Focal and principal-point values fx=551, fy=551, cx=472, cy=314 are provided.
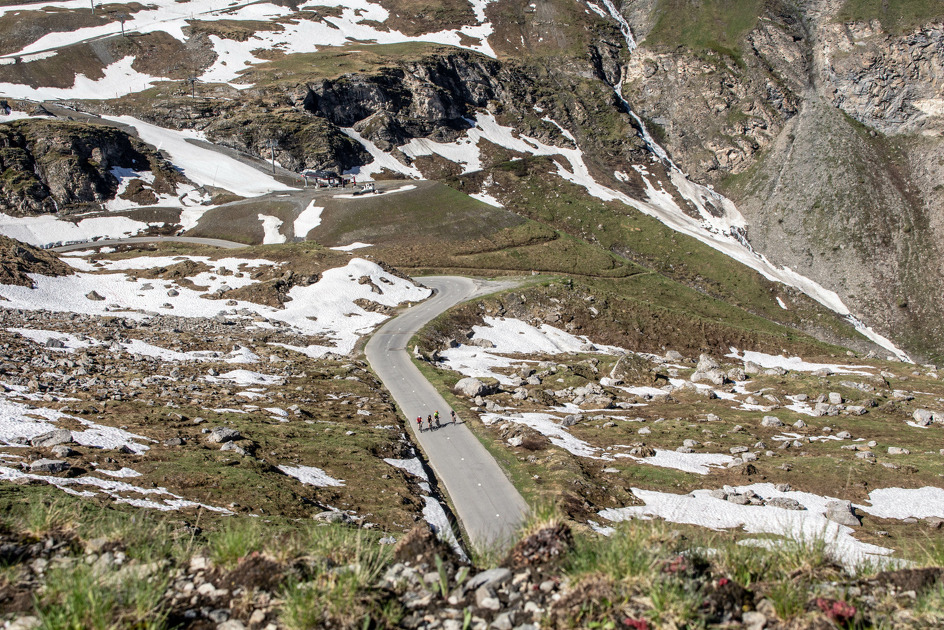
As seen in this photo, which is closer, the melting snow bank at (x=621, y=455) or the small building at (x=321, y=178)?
Result: the melting snow bank at (x=621, y=455)

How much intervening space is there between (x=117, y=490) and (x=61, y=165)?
108954 mm

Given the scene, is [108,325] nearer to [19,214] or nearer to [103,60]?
[19,214]

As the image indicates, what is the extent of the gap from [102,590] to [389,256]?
294 feet

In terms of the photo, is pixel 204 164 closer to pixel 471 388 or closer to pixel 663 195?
pixel 471 388

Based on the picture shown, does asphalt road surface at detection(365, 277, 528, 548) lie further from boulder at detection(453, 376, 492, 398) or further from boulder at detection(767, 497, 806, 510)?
boulder at detection(767, 497, 806, 510)

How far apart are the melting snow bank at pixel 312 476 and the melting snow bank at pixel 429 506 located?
413cm

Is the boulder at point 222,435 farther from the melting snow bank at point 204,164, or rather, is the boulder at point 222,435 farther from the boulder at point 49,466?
the melting snow bank at point 204,164

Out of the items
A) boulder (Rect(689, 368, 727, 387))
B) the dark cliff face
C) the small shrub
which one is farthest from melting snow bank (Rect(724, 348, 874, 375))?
the dark cliff face

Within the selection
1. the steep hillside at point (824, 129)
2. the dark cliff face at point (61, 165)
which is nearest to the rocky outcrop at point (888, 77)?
the steep hillside at point (824, 129)

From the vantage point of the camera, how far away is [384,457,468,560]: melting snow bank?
72.6 ft

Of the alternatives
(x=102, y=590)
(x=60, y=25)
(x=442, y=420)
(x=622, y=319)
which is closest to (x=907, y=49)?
(x=622, y=319)

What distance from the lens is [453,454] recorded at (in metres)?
32.5

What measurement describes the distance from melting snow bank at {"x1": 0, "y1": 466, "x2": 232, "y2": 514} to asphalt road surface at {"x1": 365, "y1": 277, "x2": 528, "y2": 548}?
1021cm

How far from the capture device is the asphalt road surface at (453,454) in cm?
2481
